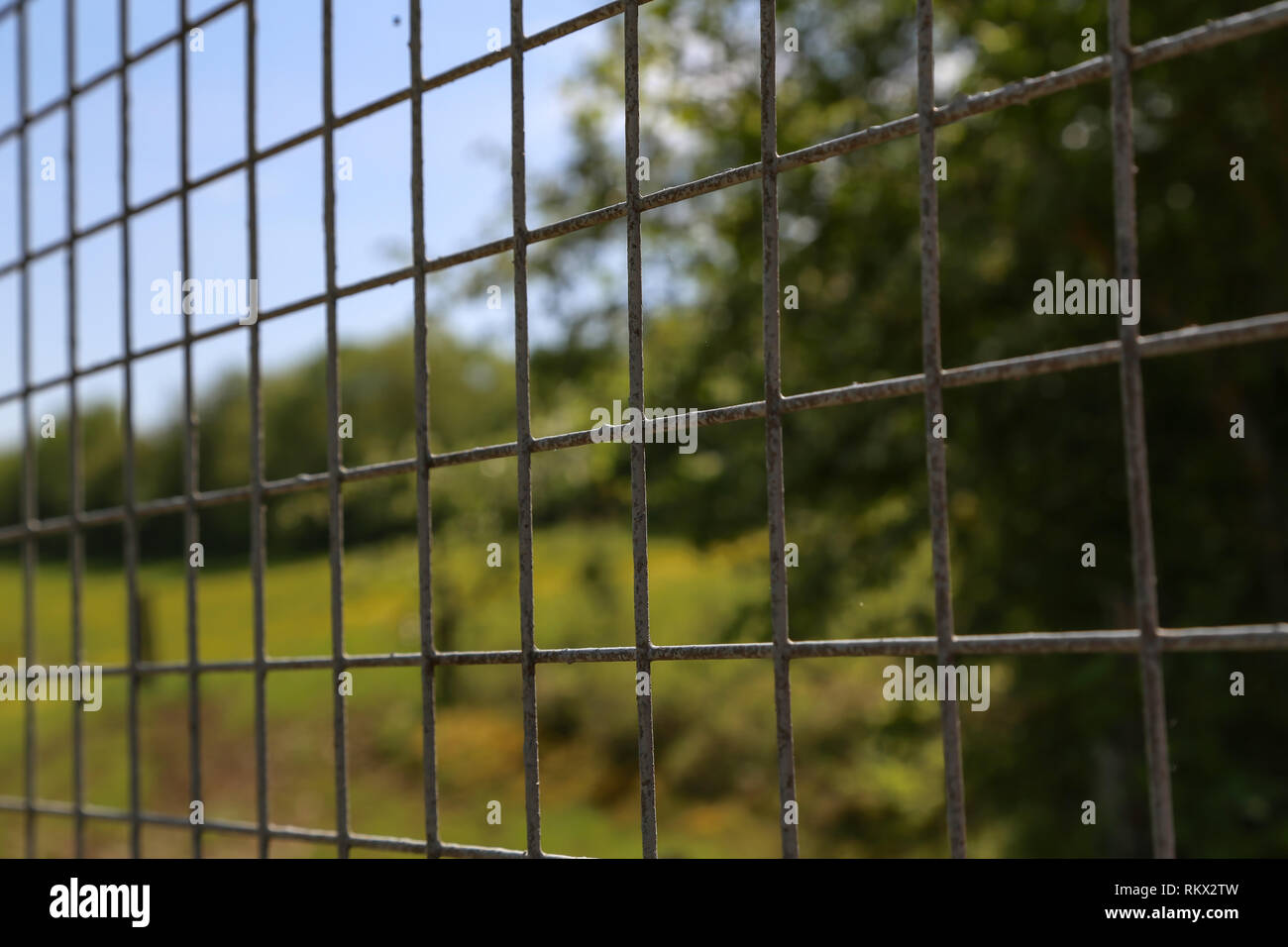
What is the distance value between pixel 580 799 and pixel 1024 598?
6.54 meters

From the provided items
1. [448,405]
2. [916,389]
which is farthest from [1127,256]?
[448,405]

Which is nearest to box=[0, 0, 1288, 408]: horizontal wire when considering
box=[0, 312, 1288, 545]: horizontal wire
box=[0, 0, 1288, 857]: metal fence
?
box=[0, 0, 1288, 857]: metal fence

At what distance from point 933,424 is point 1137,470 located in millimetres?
220

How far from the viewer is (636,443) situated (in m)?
1.53

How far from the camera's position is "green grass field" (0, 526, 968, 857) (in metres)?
9.13

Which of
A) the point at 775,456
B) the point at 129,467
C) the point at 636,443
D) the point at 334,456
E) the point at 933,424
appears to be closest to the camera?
the point at 933,424

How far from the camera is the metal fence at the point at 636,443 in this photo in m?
1.15

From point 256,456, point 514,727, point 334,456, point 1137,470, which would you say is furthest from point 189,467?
point 514,727

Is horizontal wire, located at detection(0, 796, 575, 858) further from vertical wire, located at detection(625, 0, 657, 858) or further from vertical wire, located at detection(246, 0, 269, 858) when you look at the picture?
vertical wire, located at detection(625, 0, 657, 858)

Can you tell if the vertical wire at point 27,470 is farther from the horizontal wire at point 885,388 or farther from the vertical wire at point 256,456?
the vertical wire at point 256,456

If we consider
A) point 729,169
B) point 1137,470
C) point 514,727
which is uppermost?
point 729,169

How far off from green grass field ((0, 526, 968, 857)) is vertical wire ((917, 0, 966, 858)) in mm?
6871

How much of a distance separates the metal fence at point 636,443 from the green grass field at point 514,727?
19.1 ft

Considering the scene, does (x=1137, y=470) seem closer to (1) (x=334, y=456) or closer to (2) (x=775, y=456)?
(2) (x=775, y=456)
